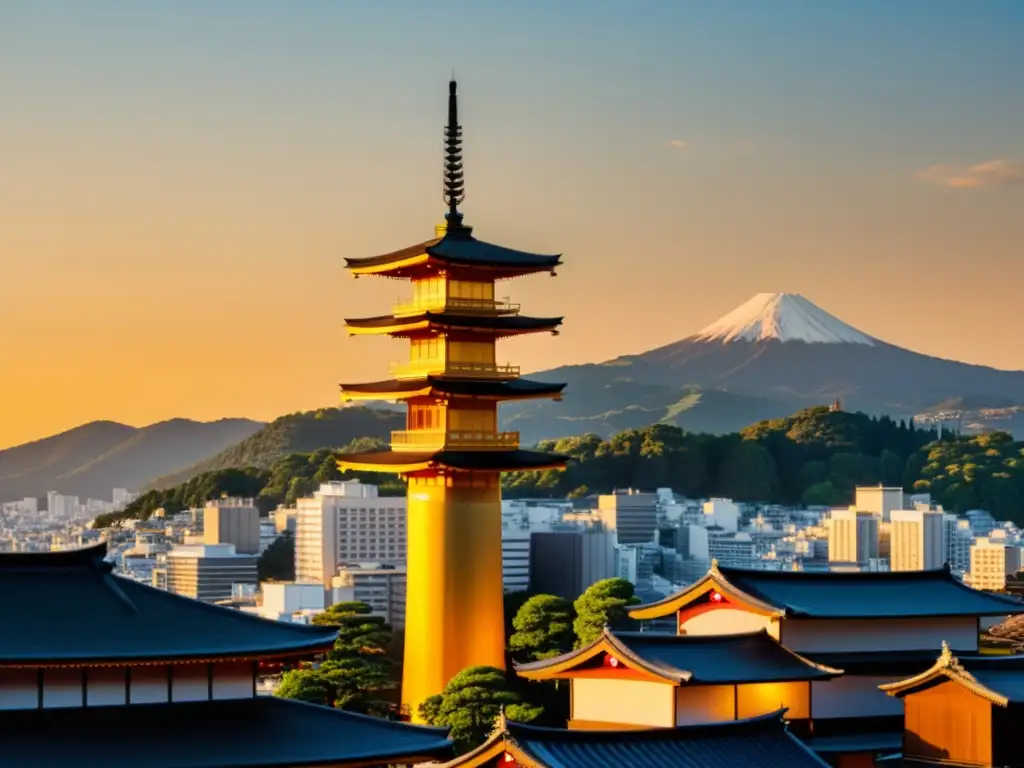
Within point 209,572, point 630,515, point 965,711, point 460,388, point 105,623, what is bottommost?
point 209,572

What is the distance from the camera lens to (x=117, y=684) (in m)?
17.5

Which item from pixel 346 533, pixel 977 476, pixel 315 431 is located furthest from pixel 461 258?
pixel 315 431

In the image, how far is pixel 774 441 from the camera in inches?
4641

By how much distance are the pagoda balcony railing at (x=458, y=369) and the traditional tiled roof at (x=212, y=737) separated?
2099 cm

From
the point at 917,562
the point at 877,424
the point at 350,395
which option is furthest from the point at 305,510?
the point at 877,424

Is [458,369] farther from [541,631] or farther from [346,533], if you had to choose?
[346,533]

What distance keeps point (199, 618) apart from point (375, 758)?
2.02 m

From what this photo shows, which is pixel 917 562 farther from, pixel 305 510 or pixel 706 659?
pixel 706 659

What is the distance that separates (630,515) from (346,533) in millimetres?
22863

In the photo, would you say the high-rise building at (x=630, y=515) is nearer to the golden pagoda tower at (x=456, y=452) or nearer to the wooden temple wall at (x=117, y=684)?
the golden pagoda tower at (x=456, y=452)

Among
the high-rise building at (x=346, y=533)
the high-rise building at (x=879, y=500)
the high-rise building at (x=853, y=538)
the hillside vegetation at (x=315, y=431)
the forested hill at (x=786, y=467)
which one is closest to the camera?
the high-rise building at (x=346, y=533)

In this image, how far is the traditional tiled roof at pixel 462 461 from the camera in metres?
38.8

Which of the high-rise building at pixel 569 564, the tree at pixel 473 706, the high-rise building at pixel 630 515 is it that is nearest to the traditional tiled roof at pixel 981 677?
the tree at pixel 473 706

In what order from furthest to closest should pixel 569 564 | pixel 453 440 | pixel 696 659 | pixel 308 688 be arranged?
1. pixel 569 564
2. pixel 453 440
3. pixel 308 688
4. pixel 696 659
